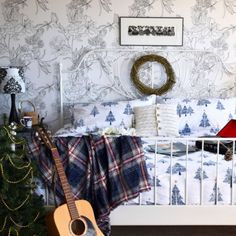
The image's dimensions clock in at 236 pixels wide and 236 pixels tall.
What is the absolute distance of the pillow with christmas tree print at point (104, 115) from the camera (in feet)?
11.1

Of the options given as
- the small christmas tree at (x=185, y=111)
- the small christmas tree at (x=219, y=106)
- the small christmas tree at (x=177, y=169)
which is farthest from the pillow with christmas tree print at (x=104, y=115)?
the small christmas tree at (x=177, y=169)

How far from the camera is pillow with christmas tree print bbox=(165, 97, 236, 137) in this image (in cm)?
343

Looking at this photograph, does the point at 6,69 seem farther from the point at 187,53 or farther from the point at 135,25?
the point at 187,53

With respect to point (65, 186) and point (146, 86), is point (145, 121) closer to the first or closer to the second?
point (146, 86)

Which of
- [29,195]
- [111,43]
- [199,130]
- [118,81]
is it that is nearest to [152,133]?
[199,130]

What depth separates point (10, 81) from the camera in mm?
3430

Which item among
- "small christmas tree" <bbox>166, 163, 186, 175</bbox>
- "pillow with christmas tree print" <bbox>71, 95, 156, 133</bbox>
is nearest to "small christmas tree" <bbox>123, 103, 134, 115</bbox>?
"pillow with christmas tree print" <bbox>71, 95, 156, 133</bbox>

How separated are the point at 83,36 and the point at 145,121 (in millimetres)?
1061

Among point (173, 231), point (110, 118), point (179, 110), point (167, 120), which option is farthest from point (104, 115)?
point (173, 231)

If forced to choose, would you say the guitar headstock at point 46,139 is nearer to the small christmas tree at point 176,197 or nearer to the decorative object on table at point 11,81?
the small christmas tree at point 176,197

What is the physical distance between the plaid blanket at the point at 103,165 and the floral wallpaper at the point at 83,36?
1.81m

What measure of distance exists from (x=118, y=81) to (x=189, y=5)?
983 mm

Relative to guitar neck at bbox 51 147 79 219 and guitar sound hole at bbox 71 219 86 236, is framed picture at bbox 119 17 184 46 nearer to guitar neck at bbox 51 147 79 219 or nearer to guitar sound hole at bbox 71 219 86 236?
guitar neck at bbox 51 147 79 219

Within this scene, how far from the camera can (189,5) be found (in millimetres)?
3740
